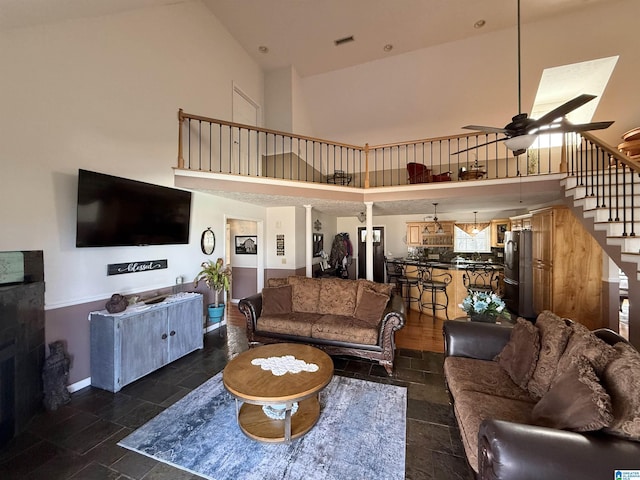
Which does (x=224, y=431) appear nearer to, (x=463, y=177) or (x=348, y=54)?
(x=463, y=177)

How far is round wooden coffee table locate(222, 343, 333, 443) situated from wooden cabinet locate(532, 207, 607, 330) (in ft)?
14.4

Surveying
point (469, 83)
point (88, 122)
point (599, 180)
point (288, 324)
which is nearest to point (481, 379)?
point (288, 324)

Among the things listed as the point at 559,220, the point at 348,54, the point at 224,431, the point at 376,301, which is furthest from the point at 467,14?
the point at 224,431

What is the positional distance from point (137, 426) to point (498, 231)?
872 cm

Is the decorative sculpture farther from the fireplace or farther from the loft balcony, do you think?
the loft balcony

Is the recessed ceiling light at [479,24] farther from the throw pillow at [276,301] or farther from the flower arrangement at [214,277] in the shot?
the flower arrangement at [214,277]

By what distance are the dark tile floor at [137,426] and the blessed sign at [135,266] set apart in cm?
126

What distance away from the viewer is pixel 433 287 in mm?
5027

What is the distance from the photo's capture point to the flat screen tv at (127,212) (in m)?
2.66

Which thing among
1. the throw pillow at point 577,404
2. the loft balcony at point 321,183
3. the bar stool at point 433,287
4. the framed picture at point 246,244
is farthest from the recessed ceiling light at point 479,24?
the framed picture at point 246,244

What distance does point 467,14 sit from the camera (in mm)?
4496

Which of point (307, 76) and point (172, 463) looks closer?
point (172, 463)

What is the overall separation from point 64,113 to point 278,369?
10.6ft

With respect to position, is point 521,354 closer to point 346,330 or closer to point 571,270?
point 346,330
